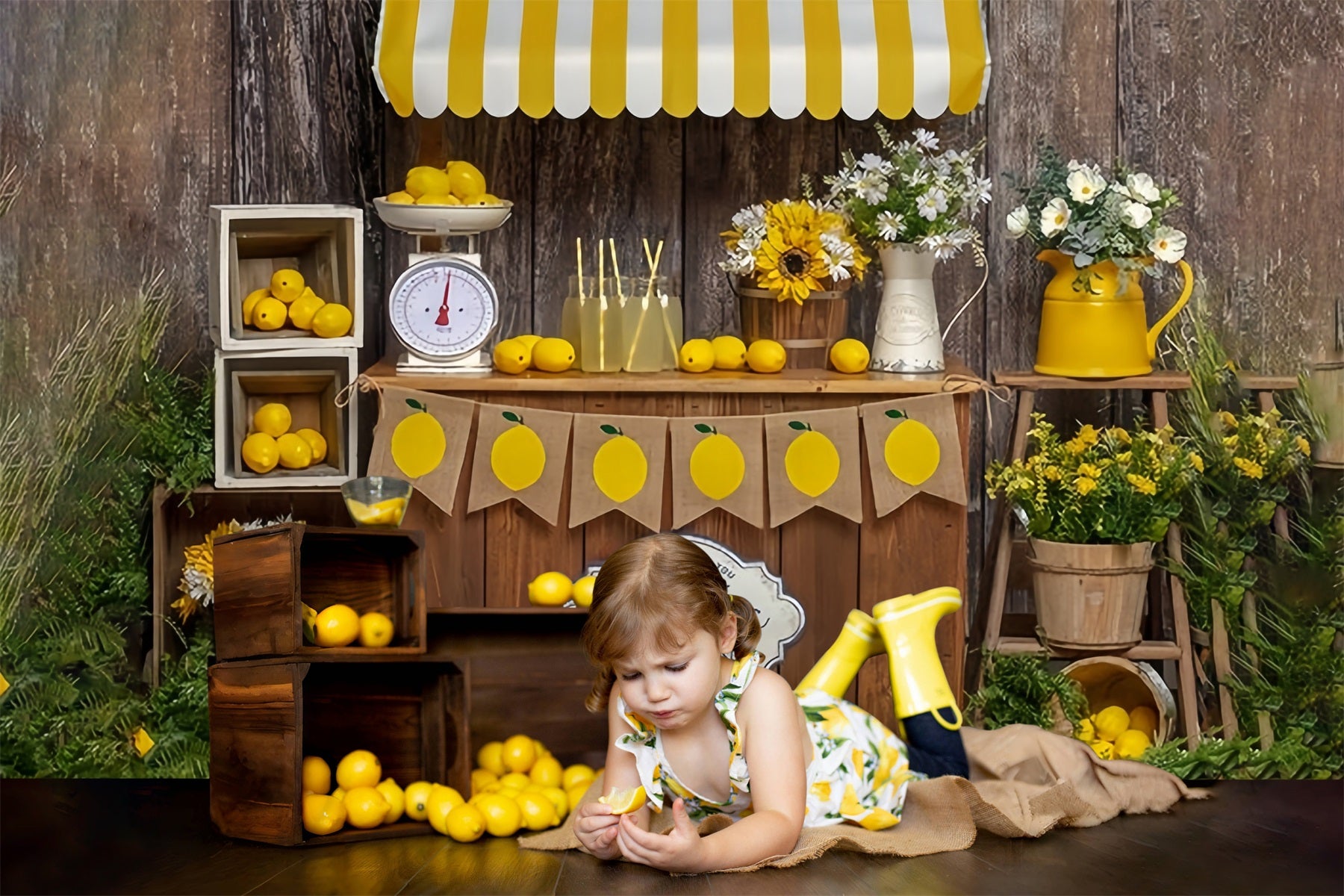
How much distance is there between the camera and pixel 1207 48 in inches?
141

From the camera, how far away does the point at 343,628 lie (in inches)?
101

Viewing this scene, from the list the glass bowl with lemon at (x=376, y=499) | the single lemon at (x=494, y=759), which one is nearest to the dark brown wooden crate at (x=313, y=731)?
the single lemon at (x=494, y=759)

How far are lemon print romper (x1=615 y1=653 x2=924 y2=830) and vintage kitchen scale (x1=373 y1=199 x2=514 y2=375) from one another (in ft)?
3.50

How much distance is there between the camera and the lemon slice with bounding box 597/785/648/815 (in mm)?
2250

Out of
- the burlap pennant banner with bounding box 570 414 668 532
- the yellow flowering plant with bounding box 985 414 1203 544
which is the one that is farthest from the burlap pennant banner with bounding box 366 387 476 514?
the yellow flowering plant with bounding box 985 414 1203 544

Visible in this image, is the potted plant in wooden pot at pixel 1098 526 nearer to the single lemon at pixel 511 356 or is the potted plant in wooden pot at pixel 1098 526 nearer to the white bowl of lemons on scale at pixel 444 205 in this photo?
the single lemon at pixel 511 356

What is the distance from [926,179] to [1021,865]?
1.49 metres

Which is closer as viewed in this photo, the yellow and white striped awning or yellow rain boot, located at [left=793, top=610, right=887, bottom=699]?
yellow rain boot, located at [left=793, top=610, right=887, bottom=699]

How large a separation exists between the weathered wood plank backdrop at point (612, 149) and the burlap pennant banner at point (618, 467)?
69cm

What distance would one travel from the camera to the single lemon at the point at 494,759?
2814 millimetres

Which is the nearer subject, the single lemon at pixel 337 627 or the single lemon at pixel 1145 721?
the single lemon at pixel 337 627

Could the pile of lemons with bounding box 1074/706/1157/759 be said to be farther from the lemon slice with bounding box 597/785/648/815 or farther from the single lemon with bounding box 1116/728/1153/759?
the lemon slice with bounding box 597/785/648/815

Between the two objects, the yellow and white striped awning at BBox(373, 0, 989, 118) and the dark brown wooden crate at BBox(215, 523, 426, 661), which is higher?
the yellow and white striped awning at BBox(373, 0, 989, 118)

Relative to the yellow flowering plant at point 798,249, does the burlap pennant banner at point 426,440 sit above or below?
below
